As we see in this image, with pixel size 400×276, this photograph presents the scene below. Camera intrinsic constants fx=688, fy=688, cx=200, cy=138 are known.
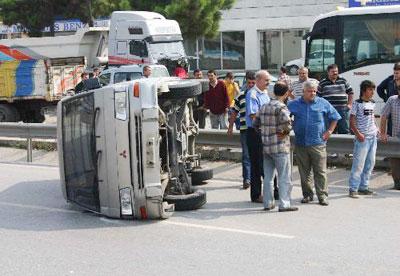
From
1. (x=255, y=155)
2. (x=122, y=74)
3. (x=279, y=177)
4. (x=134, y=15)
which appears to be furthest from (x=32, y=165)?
(x=134, y=15)

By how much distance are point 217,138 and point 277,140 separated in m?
3.65

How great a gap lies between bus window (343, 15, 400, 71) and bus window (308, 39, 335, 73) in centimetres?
35

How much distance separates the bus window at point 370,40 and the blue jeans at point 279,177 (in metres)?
9.60

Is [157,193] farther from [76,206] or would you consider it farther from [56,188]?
[56,188]

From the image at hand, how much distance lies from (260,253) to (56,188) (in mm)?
4673

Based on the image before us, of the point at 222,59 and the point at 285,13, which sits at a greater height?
the point at 285,13

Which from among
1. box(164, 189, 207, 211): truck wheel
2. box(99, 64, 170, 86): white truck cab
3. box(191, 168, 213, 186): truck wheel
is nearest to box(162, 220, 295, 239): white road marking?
box(164, 189, 207, 211): truck wheel

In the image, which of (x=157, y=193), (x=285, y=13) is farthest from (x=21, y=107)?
(x=285, y=13)

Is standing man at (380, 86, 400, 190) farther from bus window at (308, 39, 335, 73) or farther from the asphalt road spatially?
bus window at (308, 39, 335, 73)

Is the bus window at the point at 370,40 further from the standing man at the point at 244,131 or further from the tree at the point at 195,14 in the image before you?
the tree at the point at 195,14

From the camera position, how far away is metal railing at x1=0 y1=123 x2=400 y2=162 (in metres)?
9.93

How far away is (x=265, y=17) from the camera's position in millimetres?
40656

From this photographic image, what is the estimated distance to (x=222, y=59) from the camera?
42500 mm

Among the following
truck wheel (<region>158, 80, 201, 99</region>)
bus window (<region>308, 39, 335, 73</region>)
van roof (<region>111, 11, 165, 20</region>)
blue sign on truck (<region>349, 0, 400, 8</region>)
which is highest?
van roof (<region>111, 11, 165, 20</region>)
